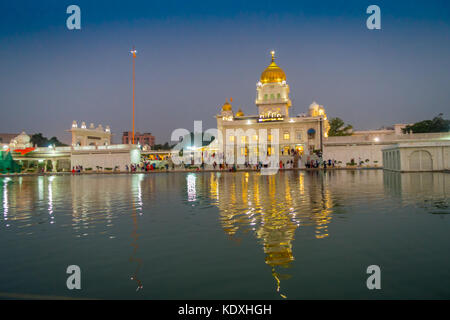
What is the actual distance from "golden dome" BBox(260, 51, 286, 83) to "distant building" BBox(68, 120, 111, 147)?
3946cm

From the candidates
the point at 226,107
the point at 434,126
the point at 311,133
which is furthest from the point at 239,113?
the point at 434,126

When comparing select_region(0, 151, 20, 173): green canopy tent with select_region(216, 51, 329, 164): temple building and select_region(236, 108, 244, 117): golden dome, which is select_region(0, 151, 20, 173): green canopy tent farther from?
select_region(236, 108, 244, 117): golden dome

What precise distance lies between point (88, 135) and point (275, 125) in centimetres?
4194

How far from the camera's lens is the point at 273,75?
6162 cm

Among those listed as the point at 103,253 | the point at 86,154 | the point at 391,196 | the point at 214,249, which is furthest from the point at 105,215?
the point at 86,154

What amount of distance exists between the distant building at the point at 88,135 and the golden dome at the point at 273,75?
39462 millimetres

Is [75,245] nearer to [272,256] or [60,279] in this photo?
[60,279]

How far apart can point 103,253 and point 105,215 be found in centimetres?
432

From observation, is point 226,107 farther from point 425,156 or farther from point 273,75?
point 425,156

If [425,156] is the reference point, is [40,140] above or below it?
above

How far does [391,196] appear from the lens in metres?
12.6

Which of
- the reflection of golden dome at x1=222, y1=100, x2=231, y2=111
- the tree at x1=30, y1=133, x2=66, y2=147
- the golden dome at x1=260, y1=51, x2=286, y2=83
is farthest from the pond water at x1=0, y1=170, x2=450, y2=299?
the tree at x1=30, y1=133, x2=66, y2=147

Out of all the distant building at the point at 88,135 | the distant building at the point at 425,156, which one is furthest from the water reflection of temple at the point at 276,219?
the distant building at the point at 88,135
